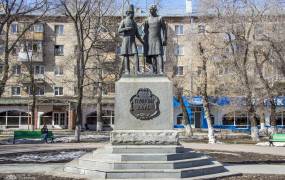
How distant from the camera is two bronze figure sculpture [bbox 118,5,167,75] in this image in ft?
44.6

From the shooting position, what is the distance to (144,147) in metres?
12.1

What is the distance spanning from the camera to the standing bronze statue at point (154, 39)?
535 inches

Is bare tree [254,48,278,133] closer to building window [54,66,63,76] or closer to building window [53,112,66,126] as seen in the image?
building window [53,112,66,126]

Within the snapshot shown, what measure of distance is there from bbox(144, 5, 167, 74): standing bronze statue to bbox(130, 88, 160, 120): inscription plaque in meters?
0.94

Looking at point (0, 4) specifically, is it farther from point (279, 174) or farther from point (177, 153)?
point (279, 174)

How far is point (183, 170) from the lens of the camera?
1110 centimetres

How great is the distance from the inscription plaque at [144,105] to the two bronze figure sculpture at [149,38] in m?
0.91

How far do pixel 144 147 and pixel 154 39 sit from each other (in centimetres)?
353

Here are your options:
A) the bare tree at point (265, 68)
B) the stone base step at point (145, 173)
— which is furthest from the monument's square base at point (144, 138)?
the bare tree at point (265, 68)

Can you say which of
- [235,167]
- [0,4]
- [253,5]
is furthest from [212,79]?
[235,167]

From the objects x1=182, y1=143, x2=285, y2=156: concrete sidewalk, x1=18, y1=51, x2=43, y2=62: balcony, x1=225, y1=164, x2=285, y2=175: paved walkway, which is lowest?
x1=182, y1=143, x2=285, y2=156: concrete sidewalk

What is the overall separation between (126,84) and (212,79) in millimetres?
19972

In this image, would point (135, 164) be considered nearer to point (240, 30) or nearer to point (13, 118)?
point (240, 30)

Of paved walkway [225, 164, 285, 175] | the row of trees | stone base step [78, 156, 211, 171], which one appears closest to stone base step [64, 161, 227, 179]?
stone base step [78, 156, 211, 171]
